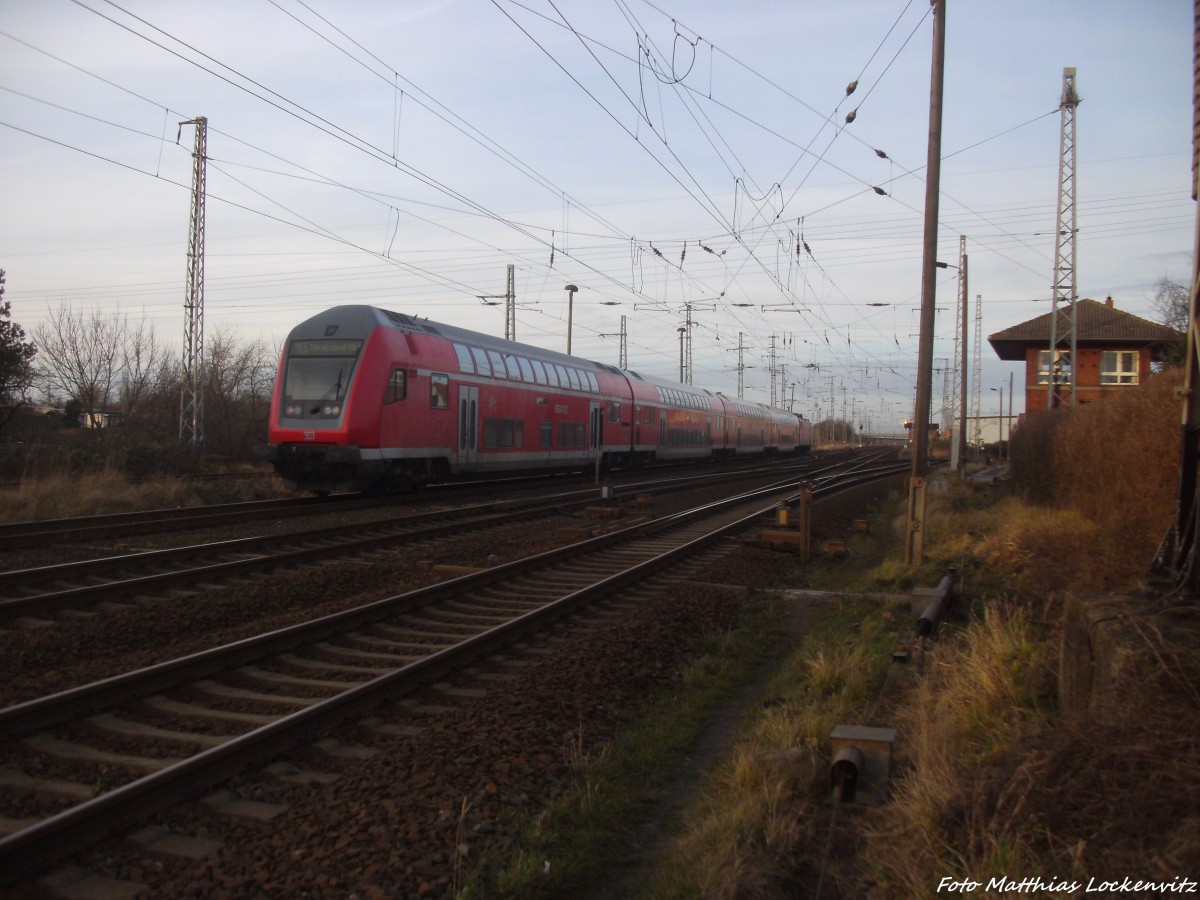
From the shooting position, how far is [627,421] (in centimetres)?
3309

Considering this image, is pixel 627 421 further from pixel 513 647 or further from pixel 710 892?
pixel 710 892

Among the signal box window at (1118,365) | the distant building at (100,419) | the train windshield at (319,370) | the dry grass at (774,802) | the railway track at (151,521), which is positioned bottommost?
the dry grass at (774,802)

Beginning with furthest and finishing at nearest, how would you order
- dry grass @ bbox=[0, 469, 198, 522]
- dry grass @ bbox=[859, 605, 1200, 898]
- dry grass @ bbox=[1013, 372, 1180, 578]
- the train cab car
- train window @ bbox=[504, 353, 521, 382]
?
train window @ bbox=[504, 353, 521, 382]
the train cab car
dry grass @ bbox=[0, 469, 198, 522]
dry grass @ bbox=[1013, 372, 1180, 578]
dry grass @ bbox=[859, 605, 1200, 898]

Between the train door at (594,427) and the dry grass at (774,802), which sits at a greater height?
the train door at (594,427)

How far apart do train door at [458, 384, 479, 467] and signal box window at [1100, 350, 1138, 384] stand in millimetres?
27127

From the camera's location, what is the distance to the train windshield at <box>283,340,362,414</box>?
17.5 meters

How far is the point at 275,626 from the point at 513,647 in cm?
207

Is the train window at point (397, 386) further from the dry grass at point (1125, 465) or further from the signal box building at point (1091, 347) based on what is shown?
the signal box building at point (1091, 347)

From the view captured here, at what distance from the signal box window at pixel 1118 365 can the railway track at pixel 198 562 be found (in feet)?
96.6

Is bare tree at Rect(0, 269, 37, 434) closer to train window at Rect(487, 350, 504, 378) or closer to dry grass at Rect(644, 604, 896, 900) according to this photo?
train window at Rect(487, 350, 504, 378)

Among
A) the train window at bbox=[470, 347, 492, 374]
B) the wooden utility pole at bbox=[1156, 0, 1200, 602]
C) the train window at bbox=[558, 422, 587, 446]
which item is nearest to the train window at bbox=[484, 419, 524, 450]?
the train window at bbox=[470, 347, 492, 374]

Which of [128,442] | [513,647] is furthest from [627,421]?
[513,647]

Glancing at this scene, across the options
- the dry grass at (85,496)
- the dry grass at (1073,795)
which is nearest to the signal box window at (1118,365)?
the dry grass at (85,496)

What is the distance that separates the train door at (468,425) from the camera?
68.4ft
